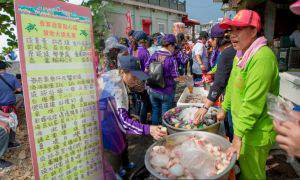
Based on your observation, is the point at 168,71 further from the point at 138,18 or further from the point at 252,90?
the point at 138,18

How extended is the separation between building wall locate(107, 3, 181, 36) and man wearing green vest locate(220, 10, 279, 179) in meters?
18.3

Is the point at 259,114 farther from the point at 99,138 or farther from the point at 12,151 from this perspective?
the point at 12,151

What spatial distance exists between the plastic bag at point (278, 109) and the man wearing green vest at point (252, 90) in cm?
23

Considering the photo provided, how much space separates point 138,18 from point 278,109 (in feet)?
75.1

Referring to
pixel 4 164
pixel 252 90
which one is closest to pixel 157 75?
pixel 252 90

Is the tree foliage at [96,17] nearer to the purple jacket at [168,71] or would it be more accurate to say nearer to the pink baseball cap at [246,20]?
the purple jacket at [168,71]

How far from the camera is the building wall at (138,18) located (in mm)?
20406

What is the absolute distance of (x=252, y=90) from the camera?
2.04 m

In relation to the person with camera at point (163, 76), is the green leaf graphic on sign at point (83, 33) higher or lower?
higher

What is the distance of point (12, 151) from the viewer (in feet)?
18.0

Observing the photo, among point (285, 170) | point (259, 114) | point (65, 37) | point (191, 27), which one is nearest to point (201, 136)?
point (259, 114)

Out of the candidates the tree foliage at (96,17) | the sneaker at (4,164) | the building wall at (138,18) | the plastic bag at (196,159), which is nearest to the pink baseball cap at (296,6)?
the plastic bag at (196,159)

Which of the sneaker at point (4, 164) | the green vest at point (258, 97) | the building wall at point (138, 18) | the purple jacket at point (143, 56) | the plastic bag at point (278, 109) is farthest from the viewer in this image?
the building wall at point (138, 18)

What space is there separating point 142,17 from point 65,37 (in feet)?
74.8
